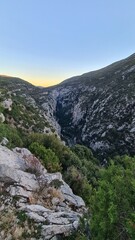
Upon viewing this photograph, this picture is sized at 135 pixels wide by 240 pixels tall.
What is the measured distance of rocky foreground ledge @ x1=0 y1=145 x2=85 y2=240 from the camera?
11297mm

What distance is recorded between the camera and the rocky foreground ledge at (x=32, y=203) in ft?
37.1

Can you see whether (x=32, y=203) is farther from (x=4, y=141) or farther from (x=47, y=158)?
(x=4, y=141)

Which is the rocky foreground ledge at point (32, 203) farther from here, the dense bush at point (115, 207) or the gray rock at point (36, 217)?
the dense bush at point (115, 207)

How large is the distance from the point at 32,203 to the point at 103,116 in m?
54.3

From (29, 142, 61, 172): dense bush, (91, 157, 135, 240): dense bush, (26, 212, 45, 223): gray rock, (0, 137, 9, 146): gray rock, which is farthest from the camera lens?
(0, 137, 9, 146): gray rock

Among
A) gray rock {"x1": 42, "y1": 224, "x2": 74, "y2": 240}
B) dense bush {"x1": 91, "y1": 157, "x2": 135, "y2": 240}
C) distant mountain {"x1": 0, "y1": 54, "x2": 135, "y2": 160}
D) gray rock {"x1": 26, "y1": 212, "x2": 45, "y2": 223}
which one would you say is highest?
dense bush {"x1": 91, "y1": 157, "x2": 135, "y2": 240}

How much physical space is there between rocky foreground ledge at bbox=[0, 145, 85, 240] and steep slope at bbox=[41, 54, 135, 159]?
3662cm

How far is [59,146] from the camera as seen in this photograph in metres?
25.6

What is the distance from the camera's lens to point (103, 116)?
66.6 m

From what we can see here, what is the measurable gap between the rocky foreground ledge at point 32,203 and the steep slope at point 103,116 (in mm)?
36623

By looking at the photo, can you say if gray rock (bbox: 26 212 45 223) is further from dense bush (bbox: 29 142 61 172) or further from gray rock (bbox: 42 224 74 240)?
dense bush (bbox: 29 142 61 172)

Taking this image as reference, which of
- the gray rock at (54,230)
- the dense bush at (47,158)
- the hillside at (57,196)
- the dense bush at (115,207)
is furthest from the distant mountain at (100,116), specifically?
the dense bush at (115,207)

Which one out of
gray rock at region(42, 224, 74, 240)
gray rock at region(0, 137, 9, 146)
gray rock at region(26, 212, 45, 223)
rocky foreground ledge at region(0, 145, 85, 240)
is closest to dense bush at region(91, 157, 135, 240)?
gray rock at region(42, 224, 74, 240)

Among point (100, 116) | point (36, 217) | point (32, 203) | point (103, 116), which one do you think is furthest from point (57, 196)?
point (100, 116)
